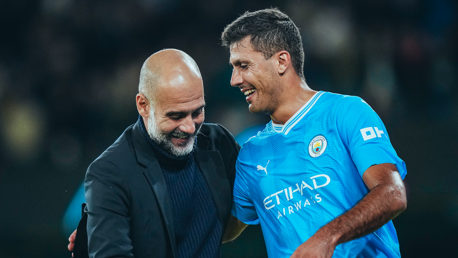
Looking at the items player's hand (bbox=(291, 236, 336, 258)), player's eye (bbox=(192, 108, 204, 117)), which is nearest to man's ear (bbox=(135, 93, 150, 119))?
player's eye (bbox=(192, 108, 204, 117))

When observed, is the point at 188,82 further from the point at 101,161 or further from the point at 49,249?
the point at 49,249

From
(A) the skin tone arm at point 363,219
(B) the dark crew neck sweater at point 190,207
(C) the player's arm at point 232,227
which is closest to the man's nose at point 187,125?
(B) the dark crew neck sweater at point 190,207

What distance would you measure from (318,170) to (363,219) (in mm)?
410

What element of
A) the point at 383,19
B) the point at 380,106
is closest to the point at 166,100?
the point at 380,106

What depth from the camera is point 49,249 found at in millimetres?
3561

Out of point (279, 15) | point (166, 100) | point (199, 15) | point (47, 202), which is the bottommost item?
point (47, 202)

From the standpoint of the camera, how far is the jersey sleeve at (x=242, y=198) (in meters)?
2.00

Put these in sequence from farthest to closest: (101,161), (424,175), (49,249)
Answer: (424,175), (49,249), (101,161)

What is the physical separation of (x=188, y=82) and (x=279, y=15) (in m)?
0.66

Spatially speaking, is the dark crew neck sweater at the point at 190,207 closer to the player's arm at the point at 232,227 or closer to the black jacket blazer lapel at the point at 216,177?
the black jacket blazer lapel at the point at 216,177

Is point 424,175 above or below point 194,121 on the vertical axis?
below

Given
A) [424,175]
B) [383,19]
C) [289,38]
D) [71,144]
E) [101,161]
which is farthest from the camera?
[383,19]

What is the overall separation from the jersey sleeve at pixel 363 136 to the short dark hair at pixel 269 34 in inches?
17.7

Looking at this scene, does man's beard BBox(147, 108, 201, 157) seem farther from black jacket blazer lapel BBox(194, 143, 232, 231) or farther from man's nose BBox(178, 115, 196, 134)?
black jacket blazer lapel BBox(194, 143, 232, 231)
